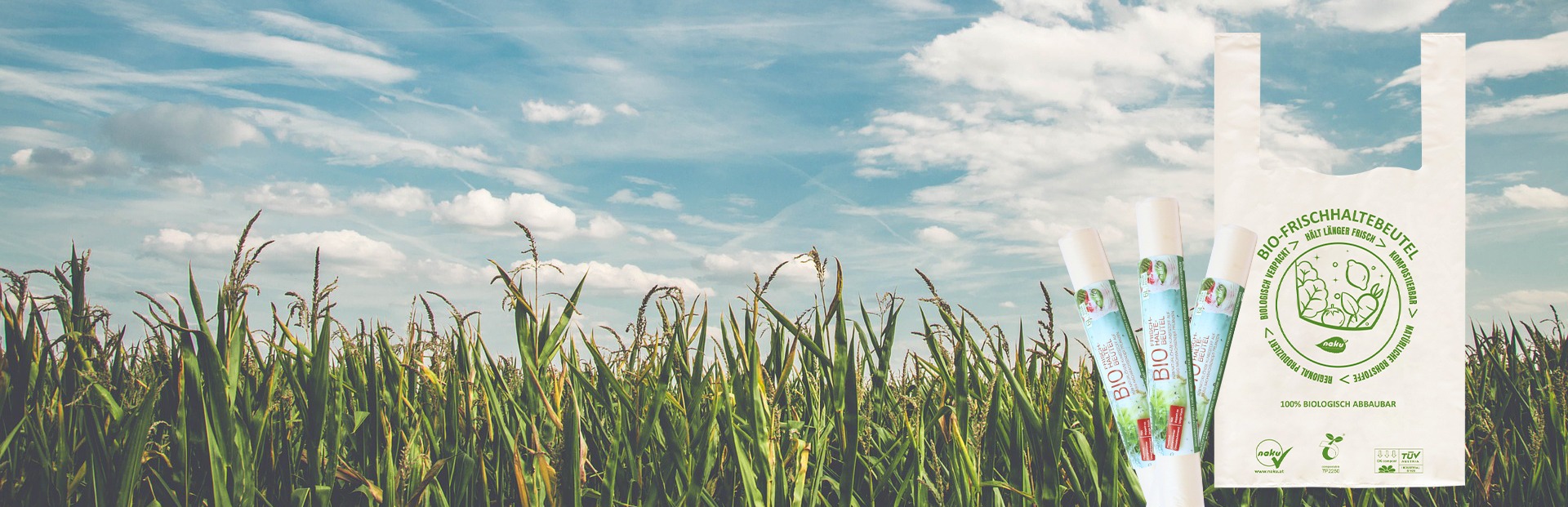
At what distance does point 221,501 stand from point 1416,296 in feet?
10.4

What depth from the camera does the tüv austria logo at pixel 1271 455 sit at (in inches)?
110

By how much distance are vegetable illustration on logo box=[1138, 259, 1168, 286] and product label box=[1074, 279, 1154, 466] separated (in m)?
0.08

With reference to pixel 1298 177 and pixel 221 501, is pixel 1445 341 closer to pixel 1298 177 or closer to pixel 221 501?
pixel 1298 177

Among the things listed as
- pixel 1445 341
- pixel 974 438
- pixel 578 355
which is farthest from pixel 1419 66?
pixel 578 355

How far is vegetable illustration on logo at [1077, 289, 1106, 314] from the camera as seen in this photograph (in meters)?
2.43

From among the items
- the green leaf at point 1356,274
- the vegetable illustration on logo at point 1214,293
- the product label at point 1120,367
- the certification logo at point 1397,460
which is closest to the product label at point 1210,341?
the vegetable illustration on logo at point 1214,293

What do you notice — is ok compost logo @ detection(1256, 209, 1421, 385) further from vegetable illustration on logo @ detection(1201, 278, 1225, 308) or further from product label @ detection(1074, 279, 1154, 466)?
product label @ detection(1074, 279, 1154, 466)

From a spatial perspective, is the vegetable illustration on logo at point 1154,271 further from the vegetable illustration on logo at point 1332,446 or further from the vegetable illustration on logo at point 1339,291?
the vegetable illustration on logo at point 1332,446

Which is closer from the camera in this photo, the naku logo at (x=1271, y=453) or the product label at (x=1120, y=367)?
the product label at (x=1120, y=367)

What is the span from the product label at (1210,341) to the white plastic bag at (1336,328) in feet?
1.28

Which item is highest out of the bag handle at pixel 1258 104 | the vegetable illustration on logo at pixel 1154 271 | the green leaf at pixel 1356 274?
the bag handle at pixel 1258 104

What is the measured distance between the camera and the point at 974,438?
8.73ft

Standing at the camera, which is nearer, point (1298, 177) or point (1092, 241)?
point (1092, 241)

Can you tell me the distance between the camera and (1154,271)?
7.92 ft
